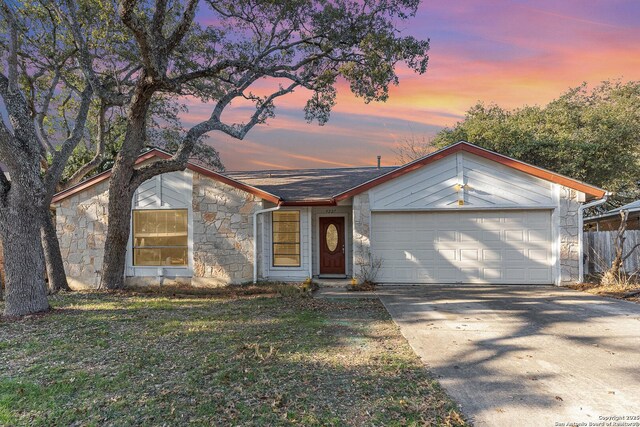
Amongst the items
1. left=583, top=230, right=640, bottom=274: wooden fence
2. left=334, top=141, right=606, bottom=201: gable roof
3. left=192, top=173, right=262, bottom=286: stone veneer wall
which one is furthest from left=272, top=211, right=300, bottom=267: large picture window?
left=583, top=230, right=640, bottom=274: wooden fence

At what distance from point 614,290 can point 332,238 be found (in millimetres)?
7665

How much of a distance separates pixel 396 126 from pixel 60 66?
18.3m

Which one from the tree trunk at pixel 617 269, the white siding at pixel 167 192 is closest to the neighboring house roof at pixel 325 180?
the white siding at pixel 167 192

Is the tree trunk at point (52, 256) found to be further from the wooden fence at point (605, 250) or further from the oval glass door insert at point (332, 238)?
the wooden fence at point (605, 250)

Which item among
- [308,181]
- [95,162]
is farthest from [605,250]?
[95,162]

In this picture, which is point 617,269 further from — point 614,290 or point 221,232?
point 221,232

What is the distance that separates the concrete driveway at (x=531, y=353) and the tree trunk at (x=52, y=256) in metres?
8.70

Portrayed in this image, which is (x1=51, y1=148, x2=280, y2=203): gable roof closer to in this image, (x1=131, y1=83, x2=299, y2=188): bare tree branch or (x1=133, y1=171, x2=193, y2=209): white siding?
(x1=133, y1=171, x2=193, y2=209): white siding

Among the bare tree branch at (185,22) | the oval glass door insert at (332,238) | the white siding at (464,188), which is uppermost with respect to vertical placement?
the bare tree branch at (185,22)

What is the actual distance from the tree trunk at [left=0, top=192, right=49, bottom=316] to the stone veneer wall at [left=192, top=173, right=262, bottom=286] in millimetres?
4798

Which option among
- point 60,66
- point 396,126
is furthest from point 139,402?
point 396,126

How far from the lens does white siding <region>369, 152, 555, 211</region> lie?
1101 cm

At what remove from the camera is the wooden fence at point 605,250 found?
11.3m

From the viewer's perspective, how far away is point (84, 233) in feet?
40.4
